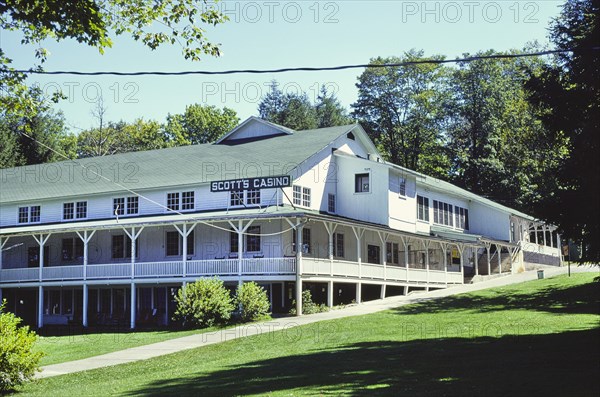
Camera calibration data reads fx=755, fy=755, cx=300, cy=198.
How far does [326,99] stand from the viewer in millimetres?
103062

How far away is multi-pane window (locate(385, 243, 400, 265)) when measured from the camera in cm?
4512

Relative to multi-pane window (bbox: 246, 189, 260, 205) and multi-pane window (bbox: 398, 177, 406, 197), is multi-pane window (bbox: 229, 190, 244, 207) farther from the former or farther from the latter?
multi-pane window (bbox: 398, 177, 406, 197)

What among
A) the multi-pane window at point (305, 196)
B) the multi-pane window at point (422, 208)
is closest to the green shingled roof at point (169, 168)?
the multi-pane window at point (305, 196)

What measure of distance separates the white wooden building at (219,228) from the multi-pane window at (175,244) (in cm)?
5

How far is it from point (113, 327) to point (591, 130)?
2764cm

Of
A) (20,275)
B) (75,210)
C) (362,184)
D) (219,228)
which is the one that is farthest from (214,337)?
(75,210)

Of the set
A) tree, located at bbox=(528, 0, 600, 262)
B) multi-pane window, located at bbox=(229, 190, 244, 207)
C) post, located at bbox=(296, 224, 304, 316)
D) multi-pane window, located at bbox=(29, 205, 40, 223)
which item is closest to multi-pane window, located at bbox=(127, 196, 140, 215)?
multi-pane window, located at bbox=(229, 190, 244, 207)

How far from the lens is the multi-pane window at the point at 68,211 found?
148 ft

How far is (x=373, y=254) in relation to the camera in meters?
44.1

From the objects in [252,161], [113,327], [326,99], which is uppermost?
[326,99]

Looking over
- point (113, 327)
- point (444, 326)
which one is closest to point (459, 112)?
point (113, 327)

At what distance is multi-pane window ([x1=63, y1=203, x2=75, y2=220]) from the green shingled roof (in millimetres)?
721

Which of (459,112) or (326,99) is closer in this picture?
(459,112)

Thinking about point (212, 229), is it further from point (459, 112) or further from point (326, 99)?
point (326, 99)
